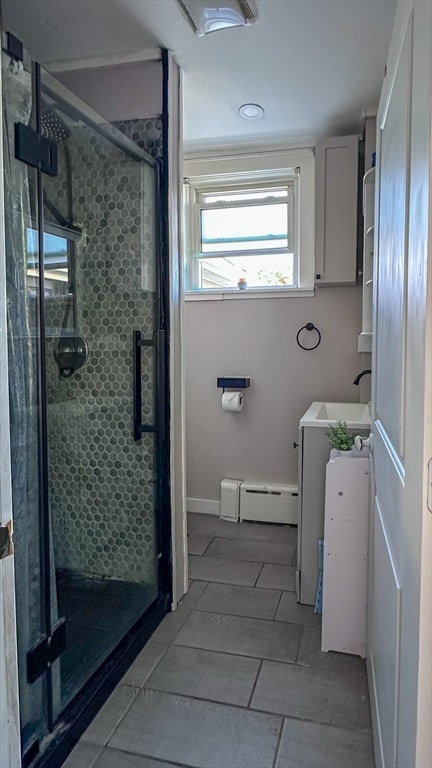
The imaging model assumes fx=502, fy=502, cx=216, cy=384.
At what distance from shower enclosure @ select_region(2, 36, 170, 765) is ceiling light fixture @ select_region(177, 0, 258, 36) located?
47 centimetres

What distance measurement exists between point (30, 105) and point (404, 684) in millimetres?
1593

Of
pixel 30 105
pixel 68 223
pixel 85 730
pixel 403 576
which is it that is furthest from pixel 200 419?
pixel 403 576

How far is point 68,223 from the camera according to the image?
2025 millimetres

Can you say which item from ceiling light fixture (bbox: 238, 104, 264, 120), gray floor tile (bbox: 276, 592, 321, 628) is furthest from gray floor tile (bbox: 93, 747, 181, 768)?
ceiling light fixture (bbox: 238, 104, 264, 120)

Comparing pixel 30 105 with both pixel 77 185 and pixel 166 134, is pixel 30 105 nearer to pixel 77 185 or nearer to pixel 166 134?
pixel 77 185

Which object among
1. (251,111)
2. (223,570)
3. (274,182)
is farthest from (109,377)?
(274,182)

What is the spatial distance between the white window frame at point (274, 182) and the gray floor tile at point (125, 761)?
8.38ft

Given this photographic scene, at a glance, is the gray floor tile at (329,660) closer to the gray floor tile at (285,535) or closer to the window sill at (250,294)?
the gray floor tile at (285,535)

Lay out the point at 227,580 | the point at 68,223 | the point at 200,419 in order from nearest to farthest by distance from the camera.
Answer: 1. the point at 68,223
2. the point at 227,580
3. the point at 200,419

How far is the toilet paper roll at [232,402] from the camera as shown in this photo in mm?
3293

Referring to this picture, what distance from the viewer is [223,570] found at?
2654mm

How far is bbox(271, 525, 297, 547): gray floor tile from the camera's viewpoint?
9.96ft

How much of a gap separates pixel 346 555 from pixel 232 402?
1.53 metres

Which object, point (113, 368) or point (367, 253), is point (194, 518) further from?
point (367, 253)
